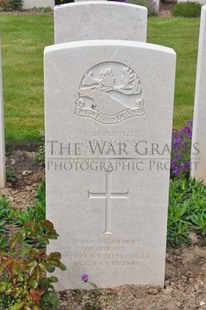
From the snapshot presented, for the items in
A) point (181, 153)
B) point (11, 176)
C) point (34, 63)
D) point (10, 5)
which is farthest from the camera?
point (10, 5)

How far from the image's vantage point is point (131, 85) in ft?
11.7

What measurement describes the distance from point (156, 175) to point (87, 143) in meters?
0.47

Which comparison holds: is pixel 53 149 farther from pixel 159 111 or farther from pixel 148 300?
pixel 148 300

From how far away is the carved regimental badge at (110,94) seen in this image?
3.56 m

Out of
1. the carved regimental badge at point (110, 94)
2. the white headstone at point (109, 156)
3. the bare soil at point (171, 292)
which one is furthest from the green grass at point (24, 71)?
the carved regimental badge at point (110, 94)

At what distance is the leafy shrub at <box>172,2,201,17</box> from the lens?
14.6 m

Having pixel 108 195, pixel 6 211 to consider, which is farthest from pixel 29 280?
pixel 6 211

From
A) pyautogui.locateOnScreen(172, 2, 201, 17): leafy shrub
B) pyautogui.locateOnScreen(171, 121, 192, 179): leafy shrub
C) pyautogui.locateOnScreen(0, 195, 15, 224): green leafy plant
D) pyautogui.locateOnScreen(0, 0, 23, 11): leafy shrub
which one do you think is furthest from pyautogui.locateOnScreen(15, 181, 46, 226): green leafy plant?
pyautogui.locateOnScreen(0, 0, 23, 11): leafy shrub

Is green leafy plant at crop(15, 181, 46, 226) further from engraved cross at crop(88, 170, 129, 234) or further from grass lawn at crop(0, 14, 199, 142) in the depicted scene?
grass lawn at crop(0, 14, 199, 142)

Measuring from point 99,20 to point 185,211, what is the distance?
1.93m

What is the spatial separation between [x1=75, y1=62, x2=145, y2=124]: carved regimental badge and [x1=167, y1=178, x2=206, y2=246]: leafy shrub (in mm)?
1254

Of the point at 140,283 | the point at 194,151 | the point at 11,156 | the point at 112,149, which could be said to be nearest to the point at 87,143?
the point at 112,149

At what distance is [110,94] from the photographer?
11.9 ft

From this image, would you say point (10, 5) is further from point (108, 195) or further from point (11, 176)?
point (108, 195)
